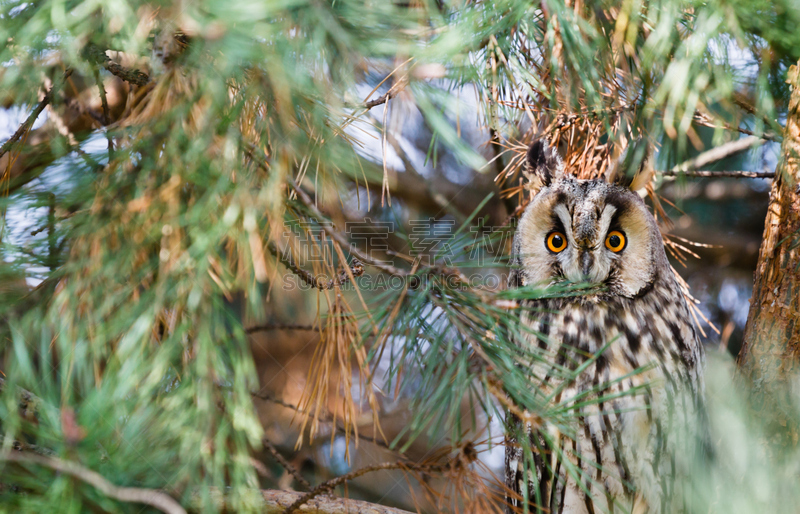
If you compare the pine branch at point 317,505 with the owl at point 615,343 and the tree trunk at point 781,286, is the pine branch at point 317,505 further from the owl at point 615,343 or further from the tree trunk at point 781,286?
the tree trunk at point 781,286

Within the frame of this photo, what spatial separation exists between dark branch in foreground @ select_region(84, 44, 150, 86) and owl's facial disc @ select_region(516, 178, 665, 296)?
925mm

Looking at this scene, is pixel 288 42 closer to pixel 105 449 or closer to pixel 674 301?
pixel 105 449

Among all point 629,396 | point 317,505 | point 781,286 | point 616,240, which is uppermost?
point 616,240

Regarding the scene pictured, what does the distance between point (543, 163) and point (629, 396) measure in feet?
2.06

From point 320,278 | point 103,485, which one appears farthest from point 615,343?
point 103,485

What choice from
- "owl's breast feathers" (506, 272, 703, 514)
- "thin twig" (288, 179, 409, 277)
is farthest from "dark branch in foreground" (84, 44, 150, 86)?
"owl's breast feathers" (506, 272, 703, 514)

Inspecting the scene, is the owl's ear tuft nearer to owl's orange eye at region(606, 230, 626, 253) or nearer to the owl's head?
the owl's head

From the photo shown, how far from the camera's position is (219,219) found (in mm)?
670

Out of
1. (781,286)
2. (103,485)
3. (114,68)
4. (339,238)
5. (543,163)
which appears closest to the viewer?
(103,485)

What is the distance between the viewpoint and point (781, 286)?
1.10 metres

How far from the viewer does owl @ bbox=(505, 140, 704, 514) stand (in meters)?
1.27

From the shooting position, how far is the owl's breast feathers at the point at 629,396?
1.27 metres

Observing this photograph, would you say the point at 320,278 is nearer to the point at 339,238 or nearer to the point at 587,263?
the point at 339,238

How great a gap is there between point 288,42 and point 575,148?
4.01 ft
